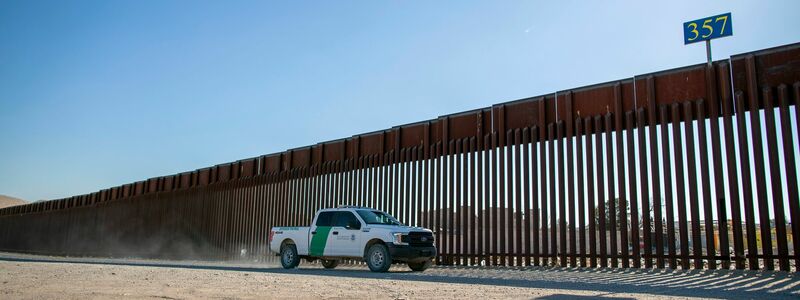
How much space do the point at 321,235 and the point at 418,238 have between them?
2.99 metres

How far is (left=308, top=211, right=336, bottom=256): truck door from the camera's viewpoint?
18141 mm

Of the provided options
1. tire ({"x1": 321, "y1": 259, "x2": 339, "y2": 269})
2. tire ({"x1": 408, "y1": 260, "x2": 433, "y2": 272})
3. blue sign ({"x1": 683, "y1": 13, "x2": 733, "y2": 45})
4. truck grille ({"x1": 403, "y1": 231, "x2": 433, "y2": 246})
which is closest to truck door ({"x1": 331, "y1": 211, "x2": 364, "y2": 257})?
truck grille ({"x1": 403, "y1": 231, "x2": 433, "y2": 246})

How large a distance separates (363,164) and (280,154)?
6.51 metres

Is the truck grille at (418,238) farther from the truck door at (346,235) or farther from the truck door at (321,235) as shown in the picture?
the truck door at (321,235)

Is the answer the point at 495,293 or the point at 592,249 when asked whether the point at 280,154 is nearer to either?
the point at 592,249

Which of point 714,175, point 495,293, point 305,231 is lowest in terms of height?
point 495,293

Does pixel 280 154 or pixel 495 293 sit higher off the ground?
pixel 280 154

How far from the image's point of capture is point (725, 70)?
15.4 meters

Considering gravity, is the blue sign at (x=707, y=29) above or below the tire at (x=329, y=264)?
above

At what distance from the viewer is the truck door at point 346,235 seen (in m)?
17.4

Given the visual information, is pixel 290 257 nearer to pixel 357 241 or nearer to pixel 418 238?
pixel 357 241

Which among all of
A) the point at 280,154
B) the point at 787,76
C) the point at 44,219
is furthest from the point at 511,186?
the point at 44,219

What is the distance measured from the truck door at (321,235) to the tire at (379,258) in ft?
5.44

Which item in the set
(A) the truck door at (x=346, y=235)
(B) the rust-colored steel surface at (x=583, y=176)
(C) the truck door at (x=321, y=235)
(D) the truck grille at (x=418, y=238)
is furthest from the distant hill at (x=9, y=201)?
(D) the truck grille at (x=418, y=238)
